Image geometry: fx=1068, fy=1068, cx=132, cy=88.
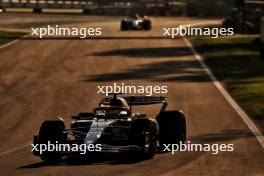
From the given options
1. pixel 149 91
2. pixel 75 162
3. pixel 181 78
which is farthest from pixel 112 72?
pixel 75 162

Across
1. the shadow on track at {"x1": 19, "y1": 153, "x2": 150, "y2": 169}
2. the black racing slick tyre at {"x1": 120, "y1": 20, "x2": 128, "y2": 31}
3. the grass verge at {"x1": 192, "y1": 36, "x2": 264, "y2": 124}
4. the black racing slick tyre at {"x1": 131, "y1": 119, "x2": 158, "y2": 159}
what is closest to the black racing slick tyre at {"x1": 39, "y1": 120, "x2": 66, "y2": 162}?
the shadow on track at {"x1": 19, "y1": 153, "x2": 150, "y2": 169}

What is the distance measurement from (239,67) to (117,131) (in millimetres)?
28916

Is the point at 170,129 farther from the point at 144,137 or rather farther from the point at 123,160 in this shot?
the point at 123,160

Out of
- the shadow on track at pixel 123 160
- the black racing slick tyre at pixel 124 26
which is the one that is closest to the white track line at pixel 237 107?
the shadow on track at pixel 123 160

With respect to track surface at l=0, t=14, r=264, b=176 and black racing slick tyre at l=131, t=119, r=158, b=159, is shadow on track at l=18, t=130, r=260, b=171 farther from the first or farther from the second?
black racing slick tyre at l=131, t=119, r=158, b=159

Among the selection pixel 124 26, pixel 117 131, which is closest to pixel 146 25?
pixel 124 26

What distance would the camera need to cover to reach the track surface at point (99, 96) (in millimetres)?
21531

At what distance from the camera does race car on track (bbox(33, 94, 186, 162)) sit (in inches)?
872

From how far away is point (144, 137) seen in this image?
22391 millimetres

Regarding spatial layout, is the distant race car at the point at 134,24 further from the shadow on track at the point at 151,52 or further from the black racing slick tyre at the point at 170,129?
the black racing slick tyre at the point at 170,129

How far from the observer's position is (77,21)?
10531 cm

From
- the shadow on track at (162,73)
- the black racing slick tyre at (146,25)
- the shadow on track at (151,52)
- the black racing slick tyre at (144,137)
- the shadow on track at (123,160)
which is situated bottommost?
the black racing slick tyre at (146,25)

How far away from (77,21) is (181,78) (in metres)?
60.3

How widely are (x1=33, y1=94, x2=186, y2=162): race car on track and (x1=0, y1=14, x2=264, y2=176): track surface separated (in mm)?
323
